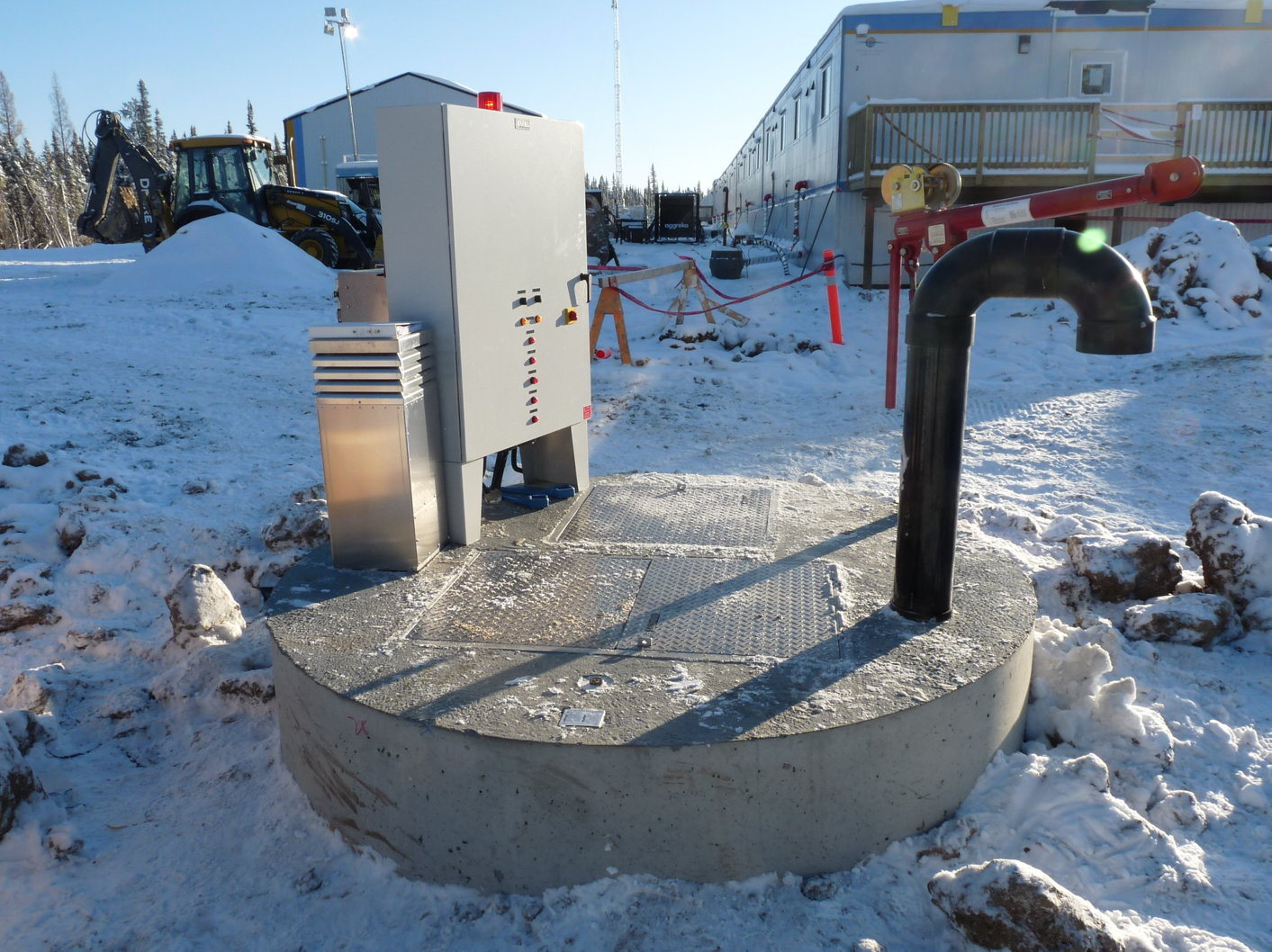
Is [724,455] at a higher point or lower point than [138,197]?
lower

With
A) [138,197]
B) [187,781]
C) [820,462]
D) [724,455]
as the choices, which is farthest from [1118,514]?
[138,197]

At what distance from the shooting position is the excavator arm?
20.3 metres

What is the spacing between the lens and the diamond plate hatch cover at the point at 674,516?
454 cm

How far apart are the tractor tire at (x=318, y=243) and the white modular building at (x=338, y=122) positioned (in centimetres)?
1313

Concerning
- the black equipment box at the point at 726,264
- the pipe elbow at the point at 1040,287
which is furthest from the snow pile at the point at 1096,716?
the black equipment box at the point at 726,264

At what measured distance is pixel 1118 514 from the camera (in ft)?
20.3

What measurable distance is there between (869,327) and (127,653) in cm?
1074

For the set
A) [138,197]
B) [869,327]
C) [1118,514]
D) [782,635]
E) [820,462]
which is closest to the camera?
[782,635]

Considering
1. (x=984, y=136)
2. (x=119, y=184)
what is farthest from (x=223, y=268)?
(x=984, y=136)

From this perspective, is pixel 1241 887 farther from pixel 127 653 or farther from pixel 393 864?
pixel 127 653

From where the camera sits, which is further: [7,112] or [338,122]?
[7,112]

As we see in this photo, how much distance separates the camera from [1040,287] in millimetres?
3191

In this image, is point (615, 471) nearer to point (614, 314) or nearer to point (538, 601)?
point (538, 601)

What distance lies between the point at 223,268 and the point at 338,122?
1929 centimetres
